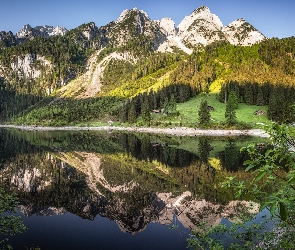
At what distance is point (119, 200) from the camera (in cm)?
3023

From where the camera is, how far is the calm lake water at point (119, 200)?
21.7 metres

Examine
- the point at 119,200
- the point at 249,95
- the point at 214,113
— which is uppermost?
the point at 249,95

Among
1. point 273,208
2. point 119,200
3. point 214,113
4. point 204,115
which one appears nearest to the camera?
point 273,208

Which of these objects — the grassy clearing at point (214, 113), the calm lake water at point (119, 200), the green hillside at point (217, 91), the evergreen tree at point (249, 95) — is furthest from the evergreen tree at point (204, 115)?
the calm lake water at point (119, 200)

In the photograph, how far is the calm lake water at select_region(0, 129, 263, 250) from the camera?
21.7 metres

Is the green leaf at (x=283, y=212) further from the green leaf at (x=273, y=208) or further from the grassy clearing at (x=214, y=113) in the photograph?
the grassy clearing at (x=214, y=113)

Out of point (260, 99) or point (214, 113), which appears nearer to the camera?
point (214, 113)

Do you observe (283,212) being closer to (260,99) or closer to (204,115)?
(204,115)

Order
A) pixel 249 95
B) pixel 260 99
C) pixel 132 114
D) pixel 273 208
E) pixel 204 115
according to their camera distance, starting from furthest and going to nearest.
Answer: pixel 132 114
pixel 249 95
pixel 260 99
pixel 204 115
pixel 273 208

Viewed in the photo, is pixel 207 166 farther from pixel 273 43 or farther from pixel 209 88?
pixel 273 43

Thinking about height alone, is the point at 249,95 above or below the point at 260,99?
above

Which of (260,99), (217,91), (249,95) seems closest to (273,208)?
(260,99)

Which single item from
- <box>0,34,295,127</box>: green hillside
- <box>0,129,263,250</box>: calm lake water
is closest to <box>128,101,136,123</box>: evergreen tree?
<box>0,34,295,127</box>: green hillside

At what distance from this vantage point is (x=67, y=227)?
79.0ft
